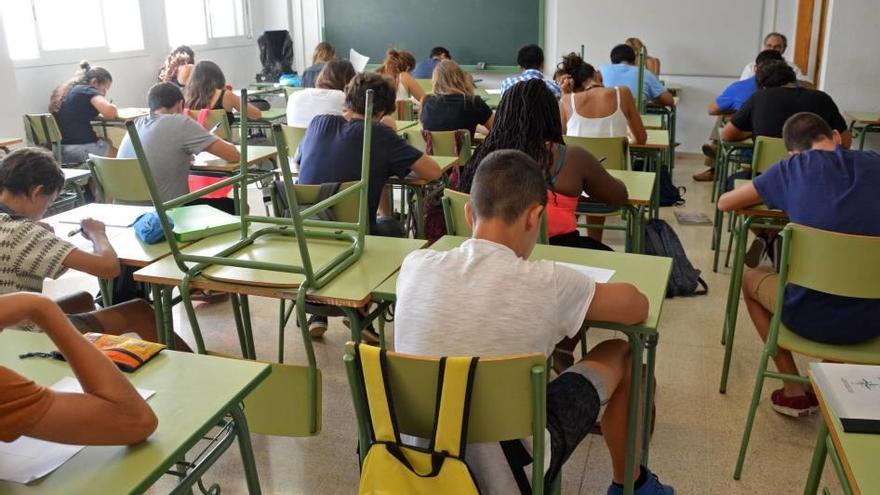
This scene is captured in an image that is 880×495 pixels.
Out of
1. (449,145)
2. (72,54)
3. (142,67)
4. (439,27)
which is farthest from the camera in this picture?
(439,27)

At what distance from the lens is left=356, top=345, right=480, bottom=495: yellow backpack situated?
1.44m

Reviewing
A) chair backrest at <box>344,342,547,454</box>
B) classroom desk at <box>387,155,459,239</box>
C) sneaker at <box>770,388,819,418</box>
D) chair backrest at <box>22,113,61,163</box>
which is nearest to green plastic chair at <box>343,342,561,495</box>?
chair backrest at <box>344,342,547,454</box>

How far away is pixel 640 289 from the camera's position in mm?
2041

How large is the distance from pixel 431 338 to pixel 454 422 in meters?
0.22

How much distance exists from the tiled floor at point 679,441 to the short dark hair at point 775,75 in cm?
185

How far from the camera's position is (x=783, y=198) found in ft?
8.61

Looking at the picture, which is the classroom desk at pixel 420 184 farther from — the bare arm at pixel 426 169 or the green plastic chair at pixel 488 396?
the green plastic chair at pixel 488 396

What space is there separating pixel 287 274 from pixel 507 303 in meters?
0.87

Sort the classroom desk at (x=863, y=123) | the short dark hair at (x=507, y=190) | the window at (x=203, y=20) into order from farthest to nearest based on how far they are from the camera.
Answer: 1. the window at (x=203, y=20)
2. the classroom desk at (x=863, y=123)
3. the short dark hair at (x=507, y=190)

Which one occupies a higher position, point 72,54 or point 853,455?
point 72,54

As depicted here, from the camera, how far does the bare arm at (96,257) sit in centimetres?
228

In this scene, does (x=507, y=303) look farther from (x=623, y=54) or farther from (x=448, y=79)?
(x=623, y=54)

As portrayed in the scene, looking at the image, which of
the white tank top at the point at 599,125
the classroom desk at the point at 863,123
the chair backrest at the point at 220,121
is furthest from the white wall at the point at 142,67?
the classroom desk at the point at 863,123

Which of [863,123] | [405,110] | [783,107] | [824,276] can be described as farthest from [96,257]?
[863,123]
